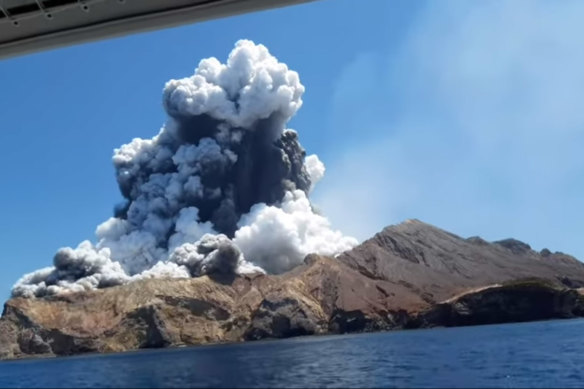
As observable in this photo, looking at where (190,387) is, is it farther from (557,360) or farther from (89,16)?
(557,360)

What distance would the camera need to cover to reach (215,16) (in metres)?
36.6

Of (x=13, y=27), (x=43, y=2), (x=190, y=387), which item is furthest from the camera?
(x=190, y=387)

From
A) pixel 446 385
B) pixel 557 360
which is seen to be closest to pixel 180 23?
pixel 446 385

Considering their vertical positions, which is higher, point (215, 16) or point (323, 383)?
point (215, 16)

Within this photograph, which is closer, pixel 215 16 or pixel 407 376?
pixel 215 16

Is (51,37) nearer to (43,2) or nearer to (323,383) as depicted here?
(43,2)

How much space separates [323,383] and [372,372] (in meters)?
9.30

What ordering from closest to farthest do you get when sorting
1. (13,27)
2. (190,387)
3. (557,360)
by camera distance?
(13,27)
(190,387)
(557,360)

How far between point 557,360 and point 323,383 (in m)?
28.7

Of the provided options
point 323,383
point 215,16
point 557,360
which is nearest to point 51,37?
point 215,16

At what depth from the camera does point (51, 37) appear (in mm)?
38062

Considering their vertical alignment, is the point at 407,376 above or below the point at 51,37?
below

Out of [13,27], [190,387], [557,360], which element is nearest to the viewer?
[13,27]

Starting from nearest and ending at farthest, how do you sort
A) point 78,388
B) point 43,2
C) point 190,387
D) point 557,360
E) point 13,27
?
point 43,2 → point 13,27 → point 190,387 → point 78,388 → point 557,360
